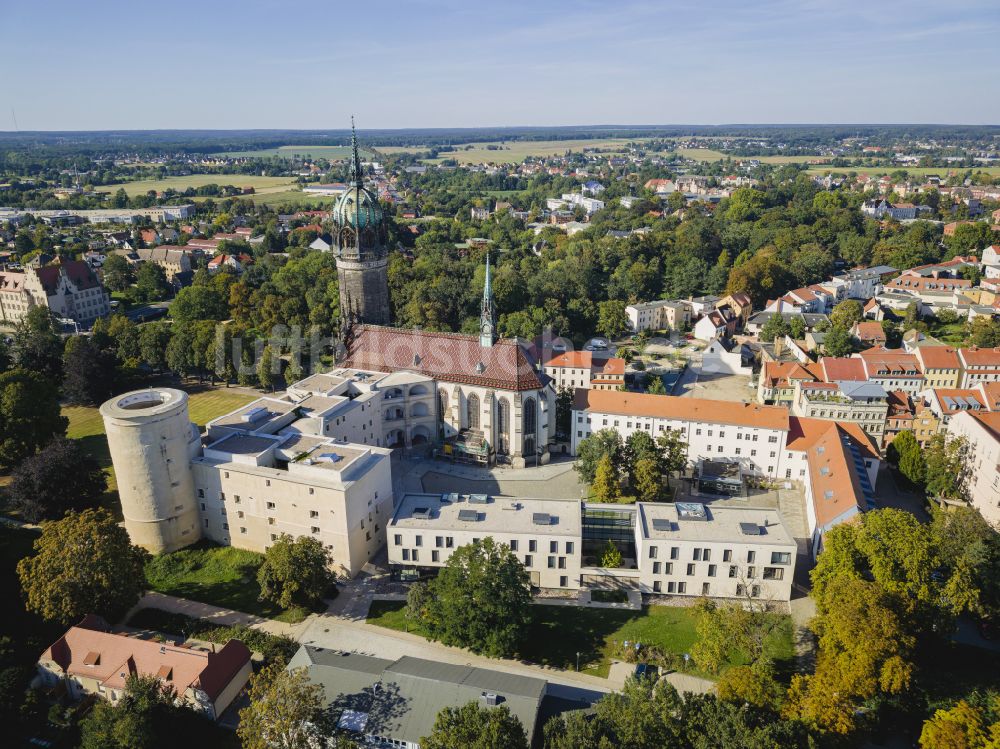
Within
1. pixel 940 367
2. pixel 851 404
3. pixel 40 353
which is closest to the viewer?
pixel 851 404

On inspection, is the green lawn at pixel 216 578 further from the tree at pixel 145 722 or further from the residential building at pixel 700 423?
the residential building at pixel 700 423

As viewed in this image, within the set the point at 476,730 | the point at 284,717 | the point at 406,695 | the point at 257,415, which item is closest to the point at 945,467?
the point at 476,730

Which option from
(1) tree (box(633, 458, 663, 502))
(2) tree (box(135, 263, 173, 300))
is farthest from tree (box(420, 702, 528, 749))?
(2) tree (box(135, 263, 173, 300))

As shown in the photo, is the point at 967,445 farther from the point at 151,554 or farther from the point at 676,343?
the point at 151,554

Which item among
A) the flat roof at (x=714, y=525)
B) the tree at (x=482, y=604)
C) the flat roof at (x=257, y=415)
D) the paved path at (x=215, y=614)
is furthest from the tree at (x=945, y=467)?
the flat roof at (x=257, y=415)

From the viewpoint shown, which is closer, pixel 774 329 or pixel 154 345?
pixel 154 345

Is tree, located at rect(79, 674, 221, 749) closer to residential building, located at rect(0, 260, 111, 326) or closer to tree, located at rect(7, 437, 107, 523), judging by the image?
tree, located at rect(7, 437, 107, 523)

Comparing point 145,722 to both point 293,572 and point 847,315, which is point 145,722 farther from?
point 847,315

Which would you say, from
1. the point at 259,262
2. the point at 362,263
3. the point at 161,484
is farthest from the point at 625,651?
the point at 259,262
